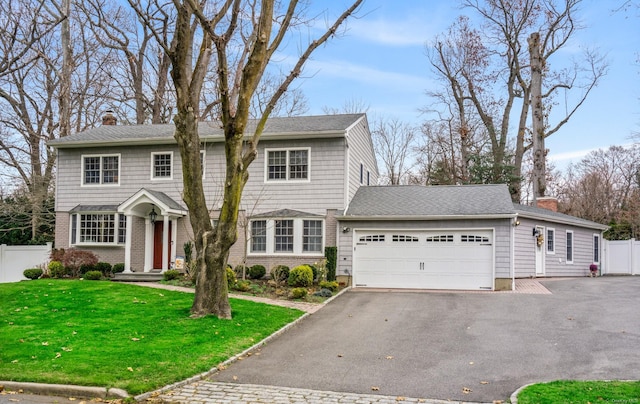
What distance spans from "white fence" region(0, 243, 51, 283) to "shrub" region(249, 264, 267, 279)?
9.39 m

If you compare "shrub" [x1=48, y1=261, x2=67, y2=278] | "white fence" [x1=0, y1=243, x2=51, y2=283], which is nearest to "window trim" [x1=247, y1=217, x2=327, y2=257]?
"shrub" [x1=48, y1=261, x2=67, y2=278]

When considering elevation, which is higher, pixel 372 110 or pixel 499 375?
pixel 372 110

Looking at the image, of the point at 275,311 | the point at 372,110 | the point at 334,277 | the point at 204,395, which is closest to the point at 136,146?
the point at 334,277

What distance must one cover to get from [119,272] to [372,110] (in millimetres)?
22805

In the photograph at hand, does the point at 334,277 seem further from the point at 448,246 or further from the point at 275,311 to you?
the point at 275,311

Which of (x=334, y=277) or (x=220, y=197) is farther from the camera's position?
(x=220, y=197)

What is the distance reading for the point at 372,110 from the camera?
37688 mm

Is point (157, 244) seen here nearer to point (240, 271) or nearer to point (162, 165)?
point (162, 165)

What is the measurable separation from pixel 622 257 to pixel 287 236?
1677 cm

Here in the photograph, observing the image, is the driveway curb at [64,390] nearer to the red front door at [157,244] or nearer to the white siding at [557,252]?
the red front door at [157,244]

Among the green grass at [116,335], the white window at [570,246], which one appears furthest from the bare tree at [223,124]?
the white window at [570,246]

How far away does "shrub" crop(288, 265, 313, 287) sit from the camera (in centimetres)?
1736

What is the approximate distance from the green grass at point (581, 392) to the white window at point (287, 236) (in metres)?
12.2

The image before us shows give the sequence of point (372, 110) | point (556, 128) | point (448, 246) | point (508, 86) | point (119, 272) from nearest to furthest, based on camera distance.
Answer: point (448, 246)
point (119, 272)
point (556, 128)
point (508, 86)
point (372, 110)
